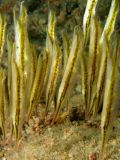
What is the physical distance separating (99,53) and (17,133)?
1.29m

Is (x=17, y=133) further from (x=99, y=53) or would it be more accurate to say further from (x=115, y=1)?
(x=115, y=1)

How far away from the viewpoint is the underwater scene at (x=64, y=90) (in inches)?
132

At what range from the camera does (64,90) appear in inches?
139

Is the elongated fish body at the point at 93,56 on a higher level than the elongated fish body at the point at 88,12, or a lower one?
lower

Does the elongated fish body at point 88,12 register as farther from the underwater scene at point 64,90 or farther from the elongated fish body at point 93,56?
the elongated fish body at point 93,56

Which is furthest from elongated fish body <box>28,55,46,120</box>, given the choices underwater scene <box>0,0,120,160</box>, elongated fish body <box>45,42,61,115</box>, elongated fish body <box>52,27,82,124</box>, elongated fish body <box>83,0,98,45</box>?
elongated fish body <box>83,0,98,45</box>

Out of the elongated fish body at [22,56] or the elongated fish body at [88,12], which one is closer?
the elongated fish body at [22,56]

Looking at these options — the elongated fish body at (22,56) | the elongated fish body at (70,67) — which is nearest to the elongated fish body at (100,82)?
the elongated fish body at (70,67)

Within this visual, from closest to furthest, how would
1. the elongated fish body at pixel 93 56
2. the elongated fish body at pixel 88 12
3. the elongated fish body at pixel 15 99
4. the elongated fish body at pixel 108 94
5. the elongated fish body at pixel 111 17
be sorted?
the elongated fish body at pixel 108 94, the elongated fish body at pixel 15 99, the elongated fish body at pixel 93 56, the elongated fish body at pixel 111 17, the elongated fish body at pixel 88 12

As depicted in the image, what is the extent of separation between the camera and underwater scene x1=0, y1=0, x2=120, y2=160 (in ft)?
11.0

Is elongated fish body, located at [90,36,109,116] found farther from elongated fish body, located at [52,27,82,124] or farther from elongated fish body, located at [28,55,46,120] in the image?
elongated fish body, located at [28,55,46,120]

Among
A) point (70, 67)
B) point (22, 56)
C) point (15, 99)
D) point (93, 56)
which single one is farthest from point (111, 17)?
point (15, 99)

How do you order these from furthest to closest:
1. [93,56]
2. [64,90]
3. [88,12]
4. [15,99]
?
1. [88,12]
2. [93,56]
3. [64,90]
4. [15,99]

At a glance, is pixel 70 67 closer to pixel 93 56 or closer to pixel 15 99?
pixel 93 56
